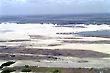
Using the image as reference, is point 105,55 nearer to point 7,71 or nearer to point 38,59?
point 38,59

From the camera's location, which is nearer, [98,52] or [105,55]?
[105,55]

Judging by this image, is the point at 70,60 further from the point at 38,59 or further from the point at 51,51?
the point at 51,51

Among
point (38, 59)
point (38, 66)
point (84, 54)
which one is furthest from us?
point (84, 54)

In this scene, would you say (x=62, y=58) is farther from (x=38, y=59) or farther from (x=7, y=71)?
(x=7, y=71)

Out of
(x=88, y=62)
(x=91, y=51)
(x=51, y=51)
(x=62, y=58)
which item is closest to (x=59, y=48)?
(x=51, y=51)

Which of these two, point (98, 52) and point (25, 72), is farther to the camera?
point (98, 52)

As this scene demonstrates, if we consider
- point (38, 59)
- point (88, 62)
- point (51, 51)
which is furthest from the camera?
point (51, 51)

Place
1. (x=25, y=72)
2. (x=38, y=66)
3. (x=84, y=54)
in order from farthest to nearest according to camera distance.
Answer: (x=84, y=54), (x=38, y=66), (x=25, y=72)

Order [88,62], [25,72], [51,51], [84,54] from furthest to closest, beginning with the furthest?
1. [51,51]
2. [84,54]
3. [88,62]
4. [25,72]

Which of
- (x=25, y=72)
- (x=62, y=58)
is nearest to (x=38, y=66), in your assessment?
(x=25, y=72)
